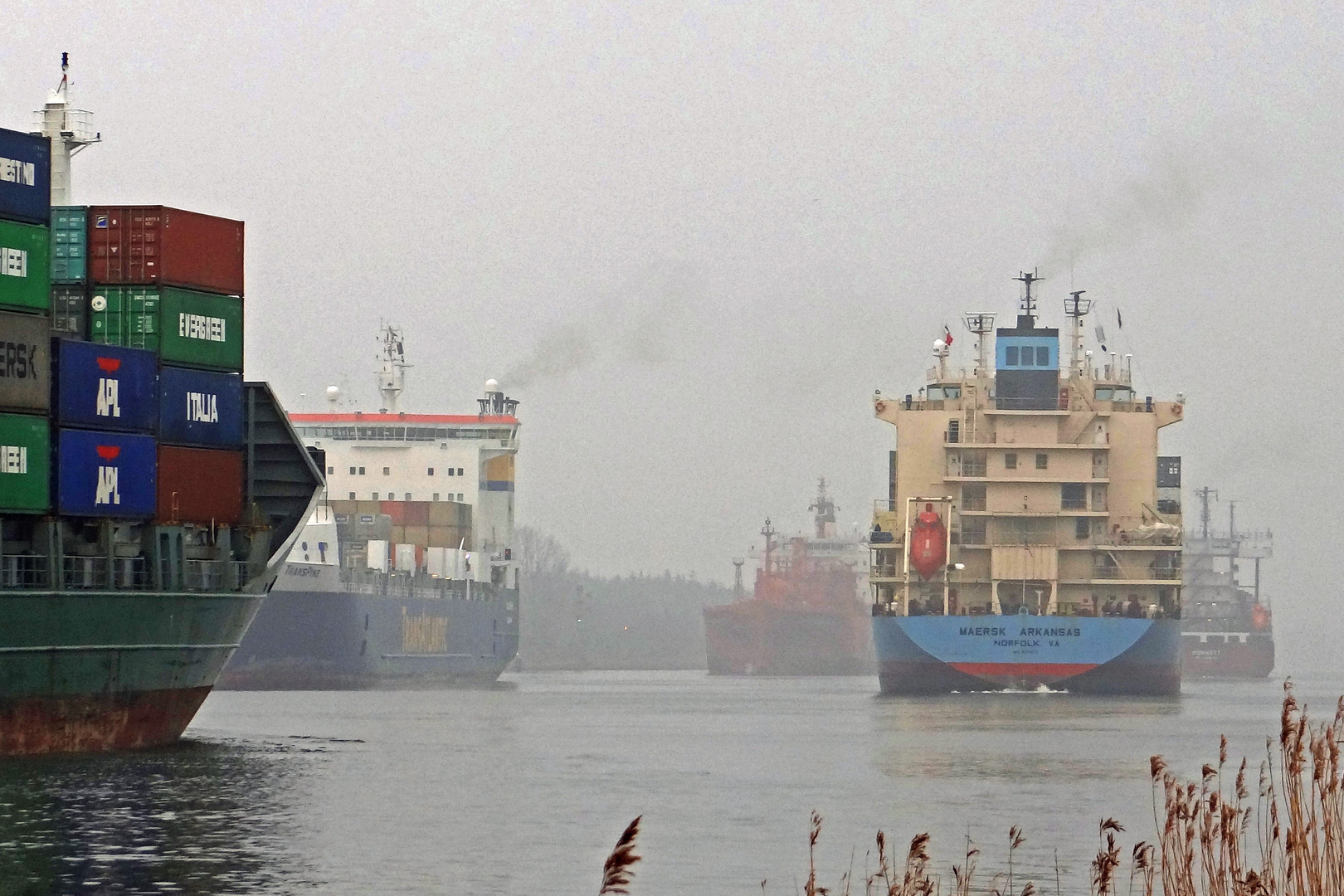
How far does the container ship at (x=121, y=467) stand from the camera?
110 feet

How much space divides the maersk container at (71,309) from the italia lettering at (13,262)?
4.44 metres

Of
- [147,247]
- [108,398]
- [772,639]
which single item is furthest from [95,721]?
[772,639]

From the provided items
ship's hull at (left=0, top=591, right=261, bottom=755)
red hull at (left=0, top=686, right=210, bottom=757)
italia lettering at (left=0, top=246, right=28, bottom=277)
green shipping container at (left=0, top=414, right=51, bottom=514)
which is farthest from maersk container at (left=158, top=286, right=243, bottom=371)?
red hull at (left=0, top=686, right=210, bottom=757)

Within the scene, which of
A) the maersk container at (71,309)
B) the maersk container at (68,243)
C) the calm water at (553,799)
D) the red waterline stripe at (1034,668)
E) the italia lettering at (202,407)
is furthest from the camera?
the red waterline stripe at (1034,668)

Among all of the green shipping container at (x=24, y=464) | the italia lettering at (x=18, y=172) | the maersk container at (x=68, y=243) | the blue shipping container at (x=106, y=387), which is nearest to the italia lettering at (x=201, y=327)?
the blue shipping container at (x=106, y=387)

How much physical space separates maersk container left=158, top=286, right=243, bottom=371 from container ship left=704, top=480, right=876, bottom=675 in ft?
325

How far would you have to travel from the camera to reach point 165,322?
1476 inches

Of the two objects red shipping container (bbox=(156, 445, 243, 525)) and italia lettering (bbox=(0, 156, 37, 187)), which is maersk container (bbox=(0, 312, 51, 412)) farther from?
red shipping container (bbox=(156, 445, 243, 525))

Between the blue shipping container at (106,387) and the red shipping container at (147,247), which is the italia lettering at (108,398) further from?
the red shipping container at (147,247)

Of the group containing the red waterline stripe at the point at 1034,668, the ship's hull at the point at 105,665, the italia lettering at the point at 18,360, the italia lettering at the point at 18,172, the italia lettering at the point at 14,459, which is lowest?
the red waterline stripe at the point at 1034,668

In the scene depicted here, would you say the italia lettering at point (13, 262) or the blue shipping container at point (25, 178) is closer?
the italia lettering at point (13, 262)

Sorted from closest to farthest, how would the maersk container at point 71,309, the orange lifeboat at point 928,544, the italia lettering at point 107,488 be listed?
the italia lettering at point 107,488 < the maersk container at point 71,309 < the orange lifeboat at point 928,544

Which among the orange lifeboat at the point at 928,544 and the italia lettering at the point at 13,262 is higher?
the italia lettering at the point at 13,262

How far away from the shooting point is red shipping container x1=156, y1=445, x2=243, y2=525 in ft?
122
